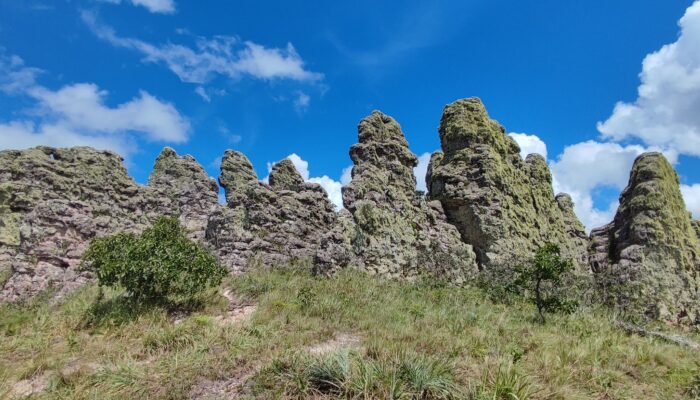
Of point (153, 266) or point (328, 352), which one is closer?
point (328, 352)

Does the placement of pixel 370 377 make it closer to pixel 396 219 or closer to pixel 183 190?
pixel 396 219

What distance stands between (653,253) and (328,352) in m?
24.2

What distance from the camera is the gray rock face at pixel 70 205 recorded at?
16336 millimetres

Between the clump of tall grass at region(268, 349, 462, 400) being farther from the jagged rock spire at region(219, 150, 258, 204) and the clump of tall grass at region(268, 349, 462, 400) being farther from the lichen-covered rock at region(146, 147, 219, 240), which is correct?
the jagged rock spire at region(219, 150, 258, 204)

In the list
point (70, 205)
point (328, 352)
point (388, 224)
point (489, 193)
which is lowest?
point (328, 352)

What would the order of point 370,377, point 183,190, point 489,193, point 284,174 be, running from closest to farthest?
1. point 370,377
2. point 489,193
3. point 284,174
4. point 183,190

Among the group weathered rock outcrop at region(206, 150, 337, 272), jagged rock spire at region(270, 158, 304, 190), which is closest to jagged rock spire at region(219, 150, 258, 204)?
jagged rock spire at region(270, 158, 304, 190)

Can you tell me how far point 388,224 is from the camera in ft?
67.1

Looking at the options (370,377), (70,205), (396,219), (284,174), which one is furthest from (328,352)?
(284,174)

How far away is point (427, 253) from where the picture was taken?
20.8m

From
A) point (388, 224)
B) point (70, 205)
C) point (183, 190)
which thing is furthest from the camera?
point (183, 190)

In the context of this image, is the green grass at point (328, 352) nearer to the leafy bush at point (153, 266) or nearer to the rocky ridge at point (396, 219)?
the leafy bush at point (153, 266)

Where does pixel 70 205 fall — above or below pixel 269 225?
above

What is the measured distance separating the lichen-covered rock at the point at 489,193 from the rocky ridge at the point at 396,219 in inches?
3.5
